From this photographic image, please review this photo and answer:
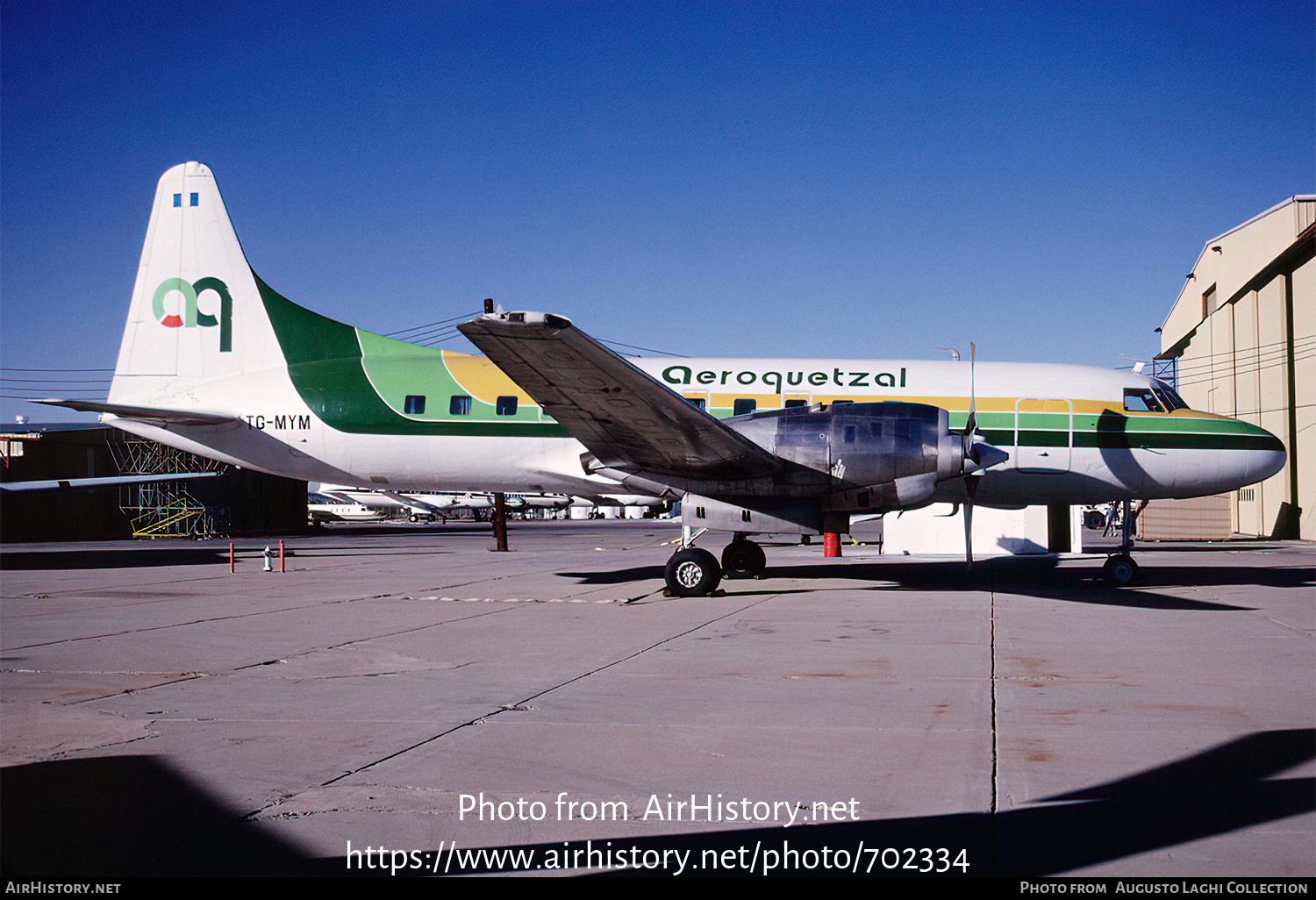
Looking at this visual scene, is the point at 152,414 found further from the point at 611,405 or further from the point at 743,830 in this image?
the point at 743,830

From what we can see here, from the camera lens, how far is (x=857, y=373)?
18047mm

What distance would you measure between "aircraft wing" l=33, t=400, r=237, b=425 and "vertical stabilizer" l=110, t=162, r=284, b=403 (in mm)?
722

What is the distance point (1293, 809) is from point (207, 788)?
18.4 feet

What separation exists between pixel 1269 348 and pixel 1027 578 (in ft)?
92.7

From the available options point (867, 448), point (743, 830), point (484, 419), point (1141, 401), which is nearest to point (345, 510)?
point (484, 419)

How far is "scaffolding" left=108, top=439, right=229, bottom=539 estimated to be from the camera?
5069 cm

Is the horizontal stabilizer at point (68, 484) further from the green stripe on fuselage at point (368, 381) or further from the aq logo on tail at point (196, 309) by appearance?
the green stripe on fuselage at point (368, 381)

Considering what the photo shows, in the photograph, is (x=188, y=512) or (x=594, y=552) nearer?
(x=594, y=552)

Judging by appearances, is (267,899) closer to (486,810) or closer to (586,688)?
(486,810)

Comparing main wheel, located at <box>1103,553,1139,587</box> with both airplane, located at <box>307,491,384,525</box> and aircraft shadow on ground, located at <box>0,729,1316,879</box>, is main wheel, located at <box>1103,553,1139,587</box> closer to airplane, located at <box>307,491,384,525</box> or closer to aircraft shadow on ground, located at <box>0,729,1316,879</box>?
aircraft shadow on ground, located at <box>0,729,1316,879</box>

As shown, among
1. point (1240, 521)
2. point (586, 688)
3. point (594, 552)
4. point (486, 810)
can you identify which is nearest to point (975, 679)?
point (586, 688)

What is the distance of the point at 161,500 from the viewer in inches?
2061

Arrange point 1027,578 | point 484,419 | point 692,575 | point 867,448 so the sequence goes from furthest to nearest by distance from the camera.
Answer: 1. point 1027,578
2. point 484,419
3. point 692,575
4. point 867,448

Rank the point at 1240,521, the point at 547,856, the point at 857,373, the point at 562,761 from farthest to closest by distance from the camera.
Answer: the point at 1240,521 < the point at 857,373 < the point at 562,761 < the point at 547,856
